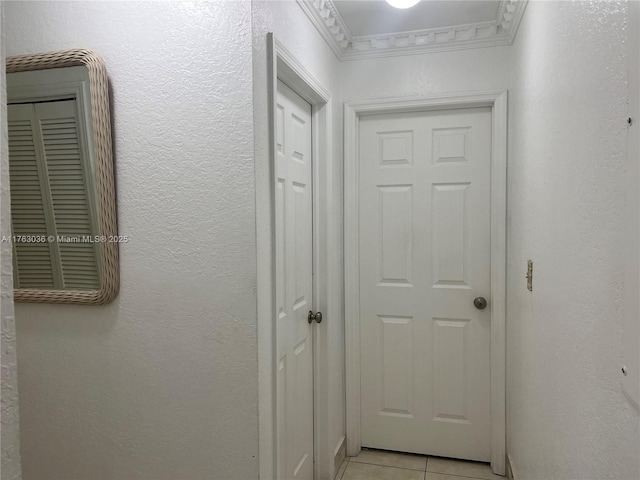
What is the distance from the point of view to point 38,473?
5.50 feet

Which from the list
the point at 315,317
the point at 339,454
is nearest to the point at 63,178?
the point at 315,317

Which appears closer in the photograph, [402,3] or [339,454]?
[402,3]

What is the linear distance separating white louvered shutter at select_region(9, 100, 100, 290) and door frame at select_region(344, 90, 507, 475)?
137cm

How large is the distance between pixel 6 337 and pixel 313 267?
5.55 ft

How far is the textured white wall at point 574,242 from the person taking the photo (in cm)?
82

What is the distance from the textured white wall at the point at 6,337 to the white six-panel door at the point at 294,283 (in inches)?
44.1

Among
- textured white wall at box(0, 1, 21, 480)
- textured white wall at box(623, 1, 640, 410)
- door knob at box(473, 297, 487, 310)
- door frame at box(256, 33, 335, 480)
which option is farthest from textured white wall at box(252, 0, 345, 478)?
textured white wall at box(623, 1, 640, 410)

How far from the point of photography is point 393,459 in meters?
2.56

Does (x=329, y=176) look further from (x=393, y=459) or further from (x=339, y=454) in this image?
(x=393, y=459)

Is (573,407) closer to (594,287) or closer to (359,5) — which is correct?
(594,287)

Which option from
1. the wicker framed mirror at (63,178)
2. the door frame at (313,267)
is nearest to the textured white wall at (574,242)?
the door frame at (313,267)

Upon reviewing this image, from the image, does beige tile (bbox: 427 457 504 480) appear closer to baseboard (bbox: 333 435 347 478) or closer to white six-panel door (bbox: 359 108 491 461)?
white six-panel door (bbox: 359 108 491 461)

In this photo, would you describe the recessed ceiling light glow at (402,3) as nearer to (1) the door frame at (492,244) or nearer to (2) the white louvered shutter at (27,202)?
(1) the door frame at (492,244)

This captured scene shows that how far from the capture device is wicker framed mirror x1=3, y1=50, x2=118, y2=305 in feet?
4.91
